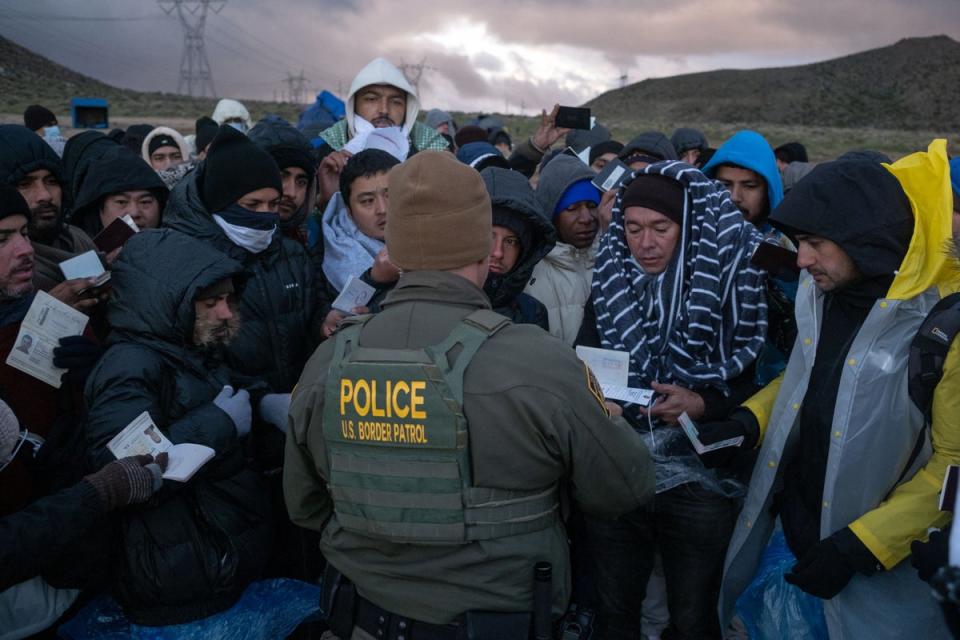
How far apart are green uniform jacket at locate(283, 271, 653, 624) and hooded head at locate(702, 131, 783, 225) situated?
218 cm

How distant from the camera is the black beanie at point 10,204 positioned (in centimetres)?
286

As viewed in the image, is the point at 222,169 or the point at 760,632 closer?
the point at 760,632

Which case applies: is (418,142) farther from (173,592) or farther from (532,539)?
Answer: (532,539)

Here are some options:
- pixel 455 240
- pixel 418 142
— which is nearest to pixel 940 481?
pixel 455 240

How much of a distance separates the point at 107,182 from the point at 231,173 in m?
1.11

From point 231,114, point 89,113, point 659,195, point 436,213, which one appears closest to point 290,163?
point 659,195

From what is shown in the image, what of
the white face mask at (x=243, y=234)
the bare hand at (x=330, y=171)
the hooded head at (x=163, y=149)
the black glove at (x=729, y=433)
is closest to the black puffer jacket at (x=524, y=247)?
the black glove at (x=729, y=433)

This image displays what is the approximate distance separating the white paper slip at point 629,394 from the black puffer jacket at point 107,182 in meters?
2.89

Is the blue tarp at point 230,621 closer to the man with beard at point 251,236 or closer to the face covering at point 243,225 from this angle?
the man with beard at point 251,236

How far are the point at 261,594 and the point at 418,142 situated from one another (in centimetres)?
331

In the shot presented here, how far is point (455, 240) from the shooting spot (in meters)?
2.01

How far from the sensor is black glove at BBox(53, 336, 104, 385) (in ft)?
9.09

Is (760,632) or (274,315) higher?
(274,315)

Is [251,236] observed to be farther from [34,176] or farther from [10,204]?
[34,176]
